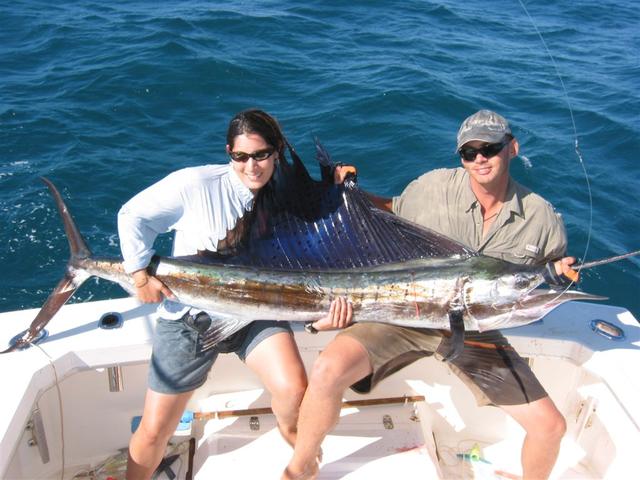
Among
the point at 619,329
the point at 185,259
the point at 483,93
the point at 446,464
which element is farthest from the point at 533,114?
the point at 185,259

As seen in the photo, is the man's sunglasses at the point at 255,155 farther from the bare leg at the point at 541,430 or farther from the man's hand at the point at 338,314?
the bare leg at the point at 541,430

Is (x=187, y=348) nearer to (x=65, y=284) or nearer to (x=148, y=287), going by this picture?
(x=148, y=287)

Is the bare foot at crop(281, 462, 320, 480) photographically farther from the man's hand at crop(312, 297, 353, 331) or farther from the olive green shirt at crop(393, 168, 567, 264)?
the olive green shirt at crop(393, 168, 567, 264)

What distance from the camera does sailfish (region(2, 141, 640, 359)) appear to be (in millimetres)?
2246

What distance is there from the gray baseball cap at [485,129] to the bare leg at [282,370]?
1017mm

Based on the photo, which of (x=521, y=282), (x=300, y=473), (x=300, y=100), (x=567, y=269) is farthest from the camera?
(x=300, y=100)

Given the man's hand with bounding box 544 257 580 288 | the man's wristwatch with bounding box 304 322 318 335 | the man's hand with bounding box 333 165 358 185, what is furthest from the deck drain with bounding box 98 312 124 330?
the man's hand with bounding box 544 257 580 288

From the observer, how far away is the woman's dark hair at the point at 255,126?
85.8 inches

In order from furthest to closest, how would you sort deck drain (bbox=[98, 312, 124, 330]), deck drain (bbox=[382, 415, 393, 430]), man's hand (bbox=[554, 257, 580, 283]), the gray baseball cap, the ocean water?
the ocean water < deck drain (bbox=[382, 415, 393, 430]) < deck drain (bbox=[98, 312, 124, 330]) < the gray baseball cap < man's hand (bbox=[554, 257, 580, 283])

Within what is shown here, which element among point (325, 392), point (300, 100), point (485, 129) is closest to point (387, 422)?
point (325, 392)

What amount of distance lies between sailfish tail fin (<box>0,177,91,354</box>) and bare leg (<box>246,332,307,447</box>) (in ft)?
2.34

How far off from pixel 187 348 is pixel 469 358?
3.48 ft

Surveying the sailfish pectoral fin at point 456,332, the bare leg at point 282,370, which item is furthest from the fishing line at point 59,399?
the sailfish pectoral fin at point 456,332

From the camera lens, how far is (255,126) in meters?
2.18
